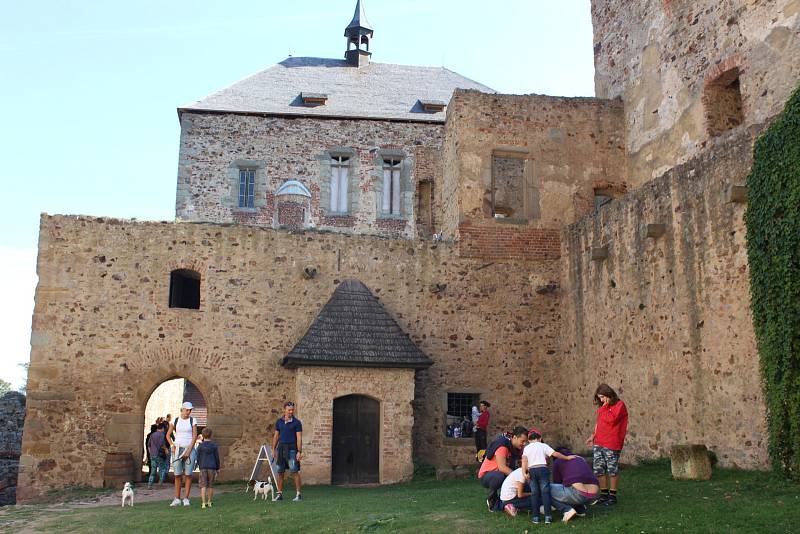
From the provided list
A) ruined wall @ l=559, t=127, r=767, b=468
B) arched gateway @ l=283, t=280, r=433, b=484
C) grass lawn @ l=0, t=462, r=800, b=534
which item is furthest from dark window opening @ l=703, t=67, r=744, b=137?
arched gateway @ l=283, t=280, r=433, b=484

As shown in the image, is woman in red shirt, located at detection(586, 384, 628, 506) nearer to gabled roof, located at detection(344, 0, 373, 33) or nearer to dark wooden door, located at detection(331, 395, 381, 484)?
dark wooden door, located at detection(331, 395, 381, 484)

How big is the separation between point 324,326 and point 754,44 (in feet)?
30.5

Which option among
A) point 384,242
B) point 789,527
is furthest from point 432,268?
point 789,527

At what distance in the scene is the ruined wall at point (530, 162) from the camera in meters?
17.9

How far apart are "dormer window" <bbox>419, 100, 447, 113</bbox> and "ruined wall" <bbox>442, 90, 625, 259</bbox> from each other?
11438 millimetres

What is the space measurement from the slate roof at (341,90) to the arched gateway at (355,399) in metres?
14.5

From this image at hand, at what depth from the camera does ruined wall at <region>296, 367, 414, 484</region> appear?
1548cm

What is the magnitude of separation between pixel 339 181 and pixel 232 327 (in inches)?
520

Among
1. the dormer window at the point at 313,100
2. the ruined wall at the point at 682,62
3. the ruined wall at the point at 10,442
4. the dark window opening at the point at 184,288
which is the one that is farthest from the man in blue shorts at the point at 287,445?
the dormer window at the point at 313,100

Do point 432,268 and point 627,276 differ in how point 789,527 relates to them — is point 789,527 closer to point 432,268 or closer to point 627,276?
point 627,276

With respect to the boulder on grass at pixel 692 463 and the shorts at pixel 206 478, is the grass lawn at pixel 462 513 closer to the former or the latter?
the boulder on grass at pixel 692 463

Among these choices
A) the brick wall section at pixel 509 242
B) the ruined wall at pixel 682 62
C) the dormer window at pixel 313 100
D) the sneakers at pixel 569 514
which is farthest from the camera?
the dormer window at pixel 313 100

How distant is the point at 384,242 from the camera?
17609 millimetres

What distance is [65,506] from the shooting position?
13492mm
